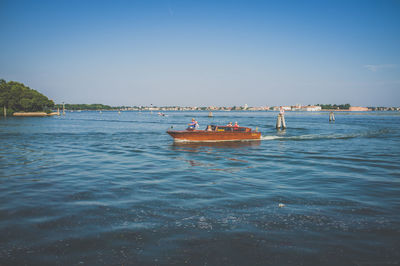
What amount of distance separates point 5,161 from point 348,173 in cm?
2098

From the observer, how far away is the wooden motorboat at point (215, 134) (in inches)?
1125

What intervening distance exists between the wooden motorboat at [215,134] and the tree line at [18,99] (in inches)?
4026

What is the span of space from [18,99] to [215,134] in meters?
109

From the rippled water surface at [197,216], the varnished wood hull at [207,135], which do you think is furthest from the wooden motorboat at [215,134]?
the rippled water surface at [197,216]

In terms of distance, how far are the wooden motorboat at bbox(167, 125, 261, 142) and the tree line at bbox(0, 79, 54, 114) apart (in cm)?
10227

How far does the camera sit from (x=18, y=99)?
107812 mm

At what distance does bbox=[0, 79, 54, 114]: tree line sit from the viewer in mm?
104125

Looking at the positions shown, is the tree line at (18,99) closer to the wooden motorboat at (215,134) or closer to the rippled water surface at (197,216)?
the wooden motorboat at (215,134)

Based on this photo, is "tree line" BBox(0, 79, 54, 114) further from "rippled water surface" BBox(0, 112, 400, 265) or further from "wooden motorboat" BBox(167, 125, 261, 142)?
"rippled water surface" BBox(0, 112, 400, 265)

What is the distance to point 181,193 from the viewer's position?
10453mm

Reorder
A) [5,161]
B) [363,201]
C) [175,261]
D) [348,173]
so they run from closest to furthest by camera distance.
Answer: [175,261]
[363,201]
[348,173]
[5,161]

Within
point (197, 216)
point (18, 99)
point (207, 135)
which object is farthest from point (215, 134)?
point (18, 99)

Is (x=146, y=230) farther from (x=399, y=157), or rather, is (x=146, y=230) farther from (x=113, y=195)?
(x=399, y=157)

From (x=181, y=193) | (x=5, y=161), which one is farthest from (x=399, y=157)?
(x=5, y=161)
